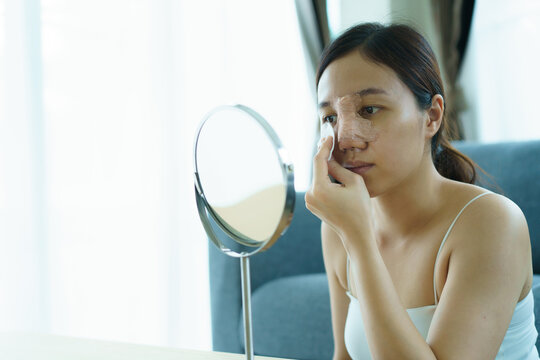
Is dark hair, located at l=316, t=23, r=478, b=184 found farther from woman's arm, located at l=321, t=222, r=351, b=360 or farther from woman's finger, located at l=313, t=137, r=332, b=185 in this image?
woman's arm, located at l=321, t=222, r=351, b=360

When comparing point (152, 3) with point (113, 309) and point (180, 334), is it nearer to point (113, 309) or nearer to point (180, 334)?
point (113, 309)

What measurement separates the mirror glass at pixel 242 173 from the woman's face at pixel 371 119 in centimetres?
33

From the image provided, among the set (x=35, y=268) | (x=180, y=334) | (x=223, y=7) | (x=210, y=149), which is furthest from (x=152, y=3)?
(x=210, y=149)

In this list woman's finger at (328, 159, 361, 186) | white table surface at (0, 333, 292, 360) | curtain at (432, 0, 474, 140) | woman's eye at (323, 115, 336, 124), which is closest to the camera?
white table surface at (0, 333, 292, 360)

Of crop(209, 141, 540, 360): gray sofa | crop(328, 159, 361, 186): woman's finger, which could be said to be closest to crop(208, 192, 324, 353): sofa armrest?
crop(209, 141, 540, 360): gray sofa

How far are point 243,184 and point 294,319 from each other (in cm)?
124

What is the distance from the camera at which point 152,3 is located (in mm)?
2338

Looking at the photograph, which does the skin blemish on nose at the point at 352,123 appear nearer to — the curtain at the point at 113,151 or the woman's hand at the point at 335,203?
the woman's hand at the point at 335,203

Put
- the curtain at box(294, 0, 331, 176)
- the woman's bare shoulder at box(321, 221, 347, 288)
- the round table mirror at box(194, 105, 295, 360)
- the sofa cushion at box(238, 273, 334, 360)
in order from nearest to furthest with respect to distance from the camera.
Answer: the round table mirror at box(194, 105, 295, 360) < the woman's bare shoulder at box(321, 221, 347, 288) < the sofa cushion at box(238, 273, 334, 360) < the curtain at box(294, 0, 331, 176)

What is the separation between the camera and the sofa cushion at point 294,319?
5.58ft

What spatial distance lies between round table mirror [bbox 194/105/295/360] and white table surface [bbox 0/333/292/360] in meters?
0.18

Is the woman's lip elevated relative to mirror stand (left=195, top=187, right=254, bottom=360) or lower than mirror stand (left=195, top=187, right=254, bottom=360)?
elevated

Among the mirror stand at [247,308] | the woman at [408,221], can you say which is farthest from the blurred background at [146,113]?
the mirror stand at [247,308]

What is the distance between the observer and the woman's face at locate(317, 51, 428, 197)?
35.6 inches
